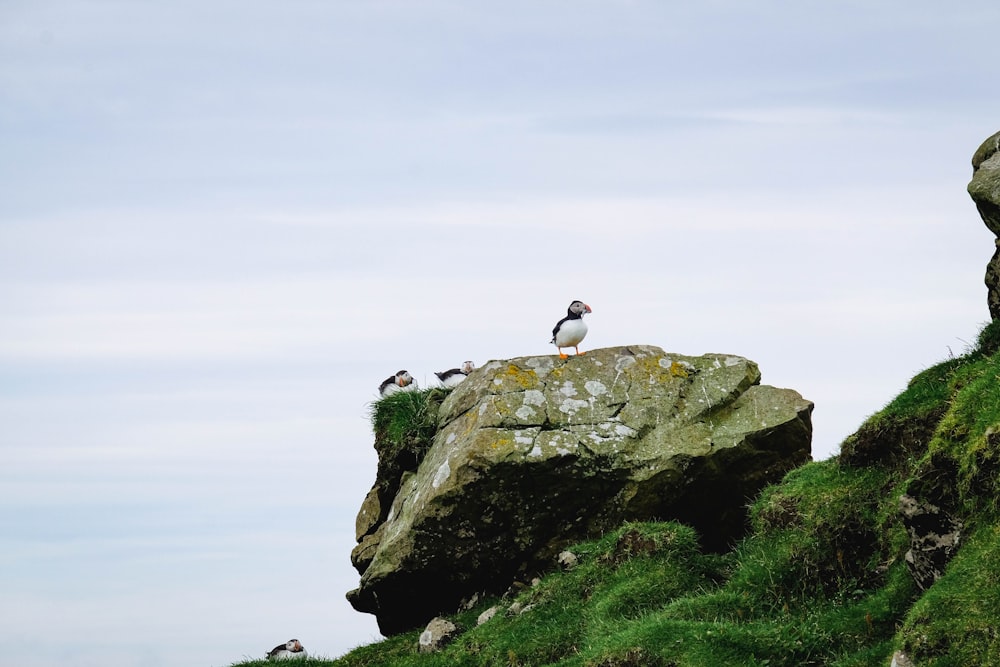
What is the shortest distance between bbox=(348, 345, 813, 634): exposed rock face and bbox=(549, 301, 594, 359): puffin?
1.55ft

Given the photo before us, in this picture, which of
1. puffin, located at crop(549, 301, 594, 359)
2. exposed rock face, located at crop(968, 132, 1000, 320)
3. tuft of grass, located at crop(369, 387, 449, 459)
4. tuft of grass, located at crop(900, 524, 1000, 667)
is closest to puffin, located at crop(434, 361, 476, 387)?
tuft of grass, located at crop(369, 387, 449, 459)

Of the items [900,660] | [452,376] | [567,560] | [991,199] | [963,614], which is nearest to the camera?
[963,614]

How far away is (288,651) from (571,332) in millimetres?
10384

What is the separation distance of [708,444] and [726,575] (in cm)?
389

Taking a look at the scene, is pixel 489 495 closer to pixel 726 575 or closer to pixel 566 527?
pixel 566 527

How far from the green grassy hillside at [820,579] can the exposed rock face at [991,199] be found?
872 mm

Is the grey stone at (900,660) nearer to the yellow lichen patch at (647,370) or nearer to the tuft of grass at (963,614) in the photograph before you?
the tuft of grass at (963,614)

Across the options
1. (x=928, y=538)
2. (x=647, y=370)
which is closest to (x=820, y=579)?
(x=928, y=538)

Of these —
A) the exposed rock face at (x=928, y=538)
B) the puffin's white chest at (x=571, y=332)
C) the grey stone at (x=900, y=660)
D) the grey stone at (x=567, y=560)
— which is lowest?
the grey stone at (x=900, y=660)

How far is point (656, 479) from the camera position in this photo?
72.8 ft

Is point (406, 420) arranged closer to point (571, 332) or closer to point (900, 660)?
point (571, 332)

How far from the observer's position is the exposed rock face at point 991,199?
62.2 ft

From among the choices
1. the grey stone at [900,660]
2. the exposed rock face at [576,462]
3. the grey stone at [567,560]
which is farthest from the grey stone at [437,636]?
the grey stone at [900,660]

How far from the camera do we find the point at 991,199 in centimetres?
1889
